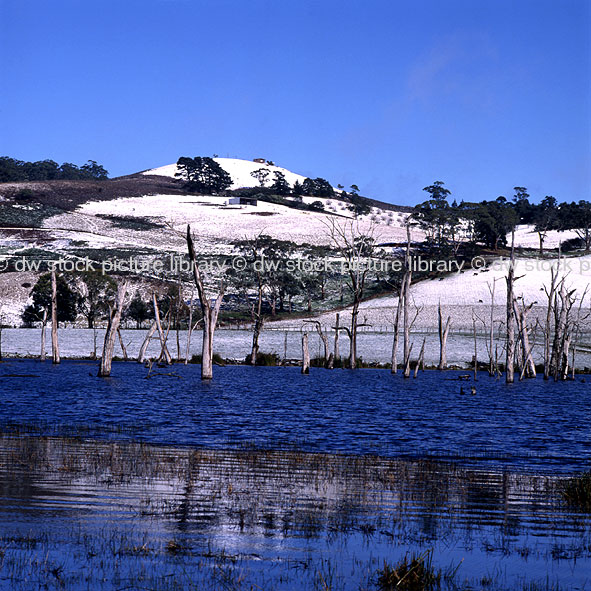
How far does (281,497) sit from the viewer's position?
14297 mm

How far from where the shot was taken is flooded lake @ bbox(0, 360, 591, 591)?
958 cm

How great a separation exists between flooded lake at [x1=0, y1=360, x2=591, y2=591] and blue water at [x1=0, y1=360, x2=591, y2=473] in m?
0.15

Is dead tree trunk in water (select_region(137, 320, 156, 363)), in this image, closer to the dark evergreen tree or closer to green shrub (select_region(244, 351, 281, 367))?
green shrub (select_region(244, 351, 281, 367))

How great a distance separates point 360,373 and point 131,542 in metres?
56.8

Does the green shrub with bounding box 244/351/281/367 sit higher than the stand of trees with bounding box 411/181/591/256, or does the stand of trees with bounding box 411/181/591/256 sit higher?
the stand of trees with bounding box 411/181/591/256

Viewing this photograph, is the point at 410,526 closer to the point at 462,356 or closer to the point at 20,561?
the point at 20,561

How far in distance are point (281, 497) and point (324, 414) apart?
18.2 metres

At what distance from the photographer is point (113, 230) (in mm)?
173125

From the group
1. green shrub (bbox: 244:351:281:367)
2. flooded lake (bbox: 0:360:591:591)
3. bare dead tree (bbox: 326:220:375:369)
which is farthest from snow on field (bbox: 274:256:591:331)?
→ flooded lake (bbox: 0:360:591:591)

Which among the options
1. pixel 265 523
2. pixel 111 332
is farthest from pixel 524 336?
pixel 265 523

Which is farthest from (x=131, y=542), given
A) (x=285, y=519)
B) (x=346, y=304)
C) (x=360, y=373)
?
(x=346, y=304)

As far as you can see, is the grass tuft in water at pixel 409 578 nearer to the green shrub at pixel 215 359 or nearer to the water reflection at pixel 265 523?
the water reflection at pixel 265 523

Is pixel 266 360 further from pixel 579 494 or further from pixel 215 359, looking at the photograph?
pixel 579 494

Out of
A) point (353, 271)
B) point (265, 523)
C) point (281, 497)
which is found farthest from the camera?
point (353, 271)
